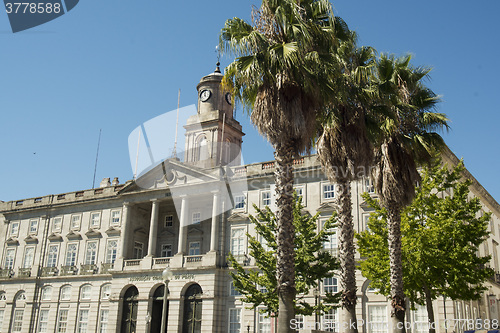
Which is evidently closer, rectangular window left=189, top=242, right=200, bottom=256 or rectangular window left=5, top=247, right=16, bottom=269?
rectangular window left=189, top=242, right=200, bottom=256

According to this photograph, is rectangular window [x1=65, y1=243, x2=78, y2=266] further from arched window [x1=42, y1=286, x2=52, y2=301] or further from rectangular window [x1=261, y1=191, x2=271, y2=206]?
rectangular window [x1=261, y1=191, x2=271, y2=206]

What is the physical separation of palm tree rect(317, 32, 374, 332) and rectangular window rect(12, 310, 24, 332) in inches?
1687

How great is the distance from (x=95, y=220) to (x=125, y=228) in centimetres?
579

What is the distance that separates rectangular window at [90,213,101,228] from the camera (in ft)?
163

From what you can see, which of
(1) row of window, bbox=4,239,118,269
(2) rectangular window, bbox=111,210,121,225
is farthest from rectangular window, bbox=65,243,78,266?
(2) rectangular window, bbox=111,210,121,225

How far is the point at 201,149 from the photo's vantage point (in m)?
53.1

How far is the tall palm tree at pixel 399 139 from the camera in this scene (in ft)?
65.4

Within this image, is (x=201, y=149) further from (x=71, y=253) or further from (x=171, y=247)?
(x=71, y=253)

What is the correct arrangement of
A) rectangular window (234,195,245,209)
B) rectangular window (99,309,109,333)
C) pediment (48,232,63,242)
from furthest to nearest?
pediment (48,232,63,242) < rectangular window (99,309,109,333) < rectangular window (234,195,245,209)

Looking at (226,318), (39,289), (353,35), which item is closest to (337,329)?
(226,318)

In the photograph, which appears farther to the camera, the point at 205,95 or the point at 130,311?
the point at 205,95

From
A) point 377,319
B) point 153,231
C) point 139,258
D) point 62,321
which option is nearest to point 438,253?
point 377,319

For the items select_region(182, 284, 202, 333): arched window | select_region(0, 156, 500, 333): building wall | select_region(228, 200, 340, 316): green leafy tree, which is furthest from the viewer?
select_region(182, 284, 202, 333): arched window

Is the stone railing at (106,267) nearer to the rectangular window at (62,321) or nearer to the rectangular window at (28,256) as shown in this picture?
the rectangular window at (62,321)
